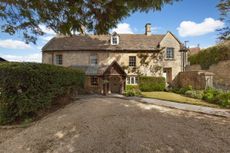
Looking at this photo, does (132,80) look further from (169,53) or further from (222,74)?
(222,74)

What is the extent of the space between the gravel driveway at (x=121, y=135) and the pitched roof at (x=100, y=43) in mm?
15366

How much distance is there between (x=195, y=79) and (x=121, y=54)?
398 inches

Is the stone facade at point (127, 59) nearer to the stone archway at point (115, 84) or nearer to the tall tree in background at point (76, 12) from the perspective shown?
the stone archway at point (115, 84)

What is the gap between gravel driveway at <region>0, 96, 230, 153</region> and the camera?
4629 millimetres

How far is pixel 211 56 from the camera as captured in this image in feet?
70.3

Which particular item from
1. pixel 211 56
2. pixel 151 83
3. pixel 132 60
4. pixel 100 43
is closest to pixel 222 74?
pixel 211 56

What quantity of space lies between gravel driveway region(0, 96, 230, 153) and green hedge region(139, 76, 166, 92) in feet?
44.4

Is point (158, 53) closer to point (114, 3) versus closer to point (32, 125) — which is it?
point (114, 3)

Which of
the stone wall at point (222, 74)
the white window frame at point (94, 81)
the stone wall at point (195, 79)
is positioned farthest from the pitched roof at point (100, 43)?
the stone wall at point (222, 74)

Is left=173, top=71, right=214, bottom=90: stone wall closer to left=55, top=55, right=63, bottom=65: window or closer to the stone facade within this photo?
the stone facade

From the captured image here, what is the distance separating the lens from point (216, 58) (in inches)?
808

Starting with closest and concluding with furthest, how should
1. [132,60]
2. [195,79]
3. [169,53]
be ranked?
[195,79]
[132,60]
[169,53]

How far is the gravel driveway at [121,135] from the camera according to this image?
463 centimetres

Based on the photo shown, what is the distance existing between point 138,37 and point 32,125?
66.1 ft
